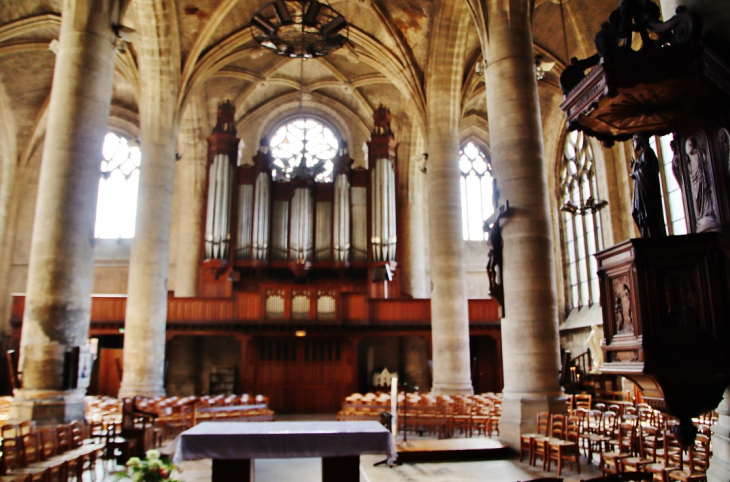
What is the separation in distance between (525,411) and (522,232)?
9.48 ft

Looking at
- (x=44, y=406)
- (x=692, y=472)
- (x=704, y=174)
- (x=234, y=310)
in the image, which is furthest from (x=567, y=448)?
(x=234, y=310)

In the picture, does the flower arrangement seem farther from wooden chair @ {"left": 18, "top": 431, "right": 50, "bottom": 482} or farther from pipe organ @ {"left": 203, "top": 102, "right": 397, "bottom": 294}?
pipe organ @ {"left": 203, "top": 102, "right": 397, "bottom": 294}

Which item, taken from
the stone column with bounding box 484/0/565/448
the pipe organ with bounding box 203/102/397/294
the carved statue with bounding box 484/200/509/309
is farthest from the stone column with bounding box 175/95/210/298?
the stone column with bounding box 484/0/565/448

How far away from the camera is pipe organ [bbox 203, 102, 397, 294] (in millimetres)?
20438

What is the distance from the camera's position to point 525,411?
916 centimetres

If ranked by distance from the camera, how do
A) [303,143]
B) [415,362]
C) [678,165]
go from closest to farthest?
[678,165] < [415,362] < [303,143]

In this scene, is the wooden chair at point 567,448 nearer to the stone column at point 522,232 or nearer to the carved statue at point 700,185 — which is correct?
the stone column at point 522,232

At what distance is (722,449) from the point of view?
14.1 feet

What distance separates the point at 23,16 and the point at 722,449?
1960 cm

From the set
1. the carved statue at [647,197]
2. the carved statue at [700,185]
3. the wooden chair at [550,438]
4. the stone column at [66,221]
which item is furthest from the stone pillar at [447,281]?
the carved statue at [700,185]

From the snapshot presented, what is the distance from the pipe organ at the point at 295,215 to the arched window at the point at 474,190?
4731 millimetres

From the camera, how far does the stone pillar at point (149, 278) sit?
15031mm

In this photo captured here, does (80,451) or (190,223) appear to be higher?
(190,223)

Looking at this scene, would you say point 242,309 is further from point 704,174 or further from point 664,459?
point 704,174
